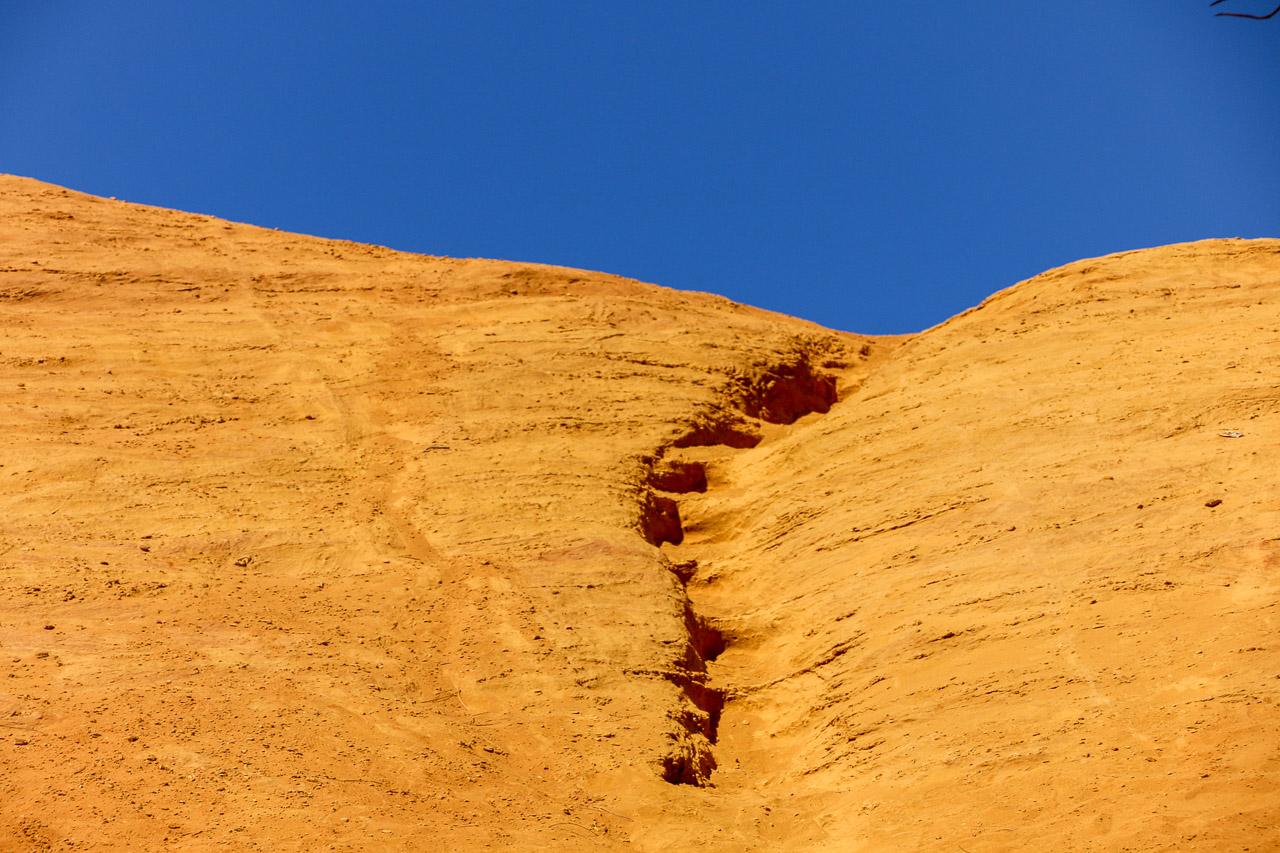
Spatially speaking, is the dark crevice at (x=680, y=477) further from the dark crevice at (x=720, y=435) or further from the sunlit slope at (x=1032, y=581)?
the dark crevice at (x=720, y=435)

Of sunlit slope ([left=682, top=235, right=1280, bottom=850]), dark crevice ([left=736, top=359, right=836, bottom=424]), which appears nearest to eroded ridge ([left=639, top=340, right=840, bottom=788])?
dark crevice ([left=736, top=359, right=836, bottom=424])

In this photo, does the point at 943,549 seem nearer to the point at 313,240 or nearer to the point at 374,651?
the point at 374,651

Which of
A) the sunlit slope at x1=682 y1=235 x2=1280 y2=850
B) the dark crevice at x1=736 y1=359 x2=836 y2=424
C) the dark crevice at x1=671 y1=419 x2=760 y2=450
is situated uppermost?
the dark crevice at x1=736 y1=359 x2=836 y2=424

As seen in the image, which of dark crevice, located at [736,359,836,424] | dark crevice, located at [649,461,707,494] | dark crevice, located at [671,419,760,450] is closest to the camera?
dark crevice, located at [649,461,707,494]

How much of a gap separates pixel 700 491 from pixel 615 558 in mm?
2316

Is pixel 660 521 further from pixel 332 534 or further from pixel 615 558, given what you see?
pixel 332 534

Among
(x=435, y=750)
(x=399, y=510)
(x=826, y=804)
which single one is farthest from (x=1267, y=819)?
(x=399, y=510)

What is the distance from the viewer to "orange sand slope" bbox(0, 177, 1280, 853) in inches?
464

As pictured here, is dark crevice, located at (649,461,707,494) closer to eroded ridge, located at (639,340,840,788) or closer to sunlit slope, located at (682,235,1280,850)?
eroded ridge, located at (639,340,840,788)

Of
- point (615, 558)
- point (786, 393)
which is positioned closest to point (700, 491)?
point (615, 558)

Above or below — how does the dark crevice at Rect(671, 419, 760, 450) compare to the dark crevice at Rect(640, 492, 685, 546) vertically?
above

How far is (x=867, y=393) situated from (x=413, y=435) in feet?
18.9

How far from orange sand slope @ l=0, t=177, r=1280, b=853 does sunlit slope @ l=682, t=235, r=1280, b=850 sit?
4 centimetres

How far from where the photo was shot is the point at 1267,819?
10359mm
